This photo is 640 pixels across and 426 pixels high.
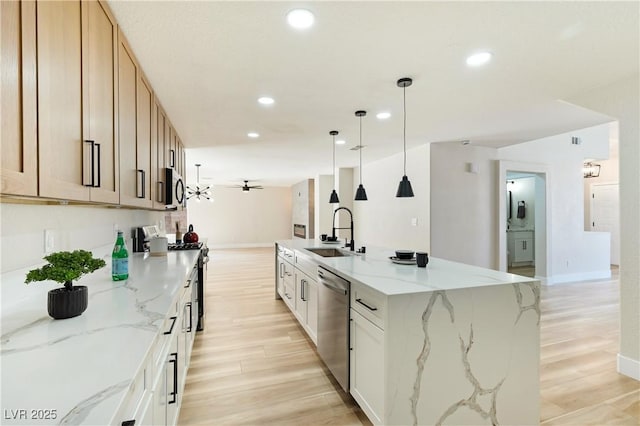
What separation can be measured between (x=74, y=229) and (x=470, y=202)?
495 centimetres

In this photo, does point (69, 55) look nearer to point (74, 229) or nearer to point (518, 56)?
point (74, 229)

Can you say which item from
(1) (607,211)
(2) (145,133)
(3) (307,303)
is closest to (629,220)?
(3) (307,303)

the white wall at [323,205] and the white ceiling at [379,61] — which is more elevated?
the white ceiling at [379,61]

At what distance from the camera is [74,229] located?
1.86 m

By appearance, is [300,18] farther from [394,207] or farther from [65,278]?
[394,207]

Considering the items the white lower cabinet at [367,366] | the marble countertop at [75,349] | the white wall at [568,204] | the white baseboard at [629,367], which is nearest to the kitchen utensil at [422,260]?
the white lower cabinet at [367,366]

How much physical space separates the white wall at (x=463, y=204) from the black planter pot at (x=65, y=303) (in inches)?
170

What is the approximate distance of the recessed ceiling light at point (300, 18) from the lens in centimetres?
159

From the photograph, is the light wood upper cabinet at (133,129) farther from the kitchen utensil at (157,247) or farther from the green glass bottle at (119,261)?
the kitchen utensil at (157,247)

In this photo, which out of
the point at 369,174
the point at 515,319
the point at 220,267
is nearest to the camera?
the point at 515,319

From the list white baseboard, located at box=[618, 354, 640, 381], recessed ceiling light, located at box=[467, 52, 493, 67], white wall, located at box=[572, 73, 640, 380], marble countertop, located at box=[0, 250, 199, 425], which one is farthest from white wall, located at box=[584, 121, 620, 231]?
marble countertop, located at box=[0, 250, 199, 425]

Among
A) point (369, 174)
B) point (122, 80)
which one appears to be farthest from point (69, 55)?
point (369, 174)

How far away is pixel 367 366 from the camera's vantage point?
178 centimetres

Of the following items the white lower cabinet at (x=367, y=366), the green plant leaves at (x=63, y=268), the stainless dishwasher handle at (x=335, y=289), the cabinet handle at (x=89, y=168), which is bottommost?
the white lower cabinet at (x=367, y=366)
